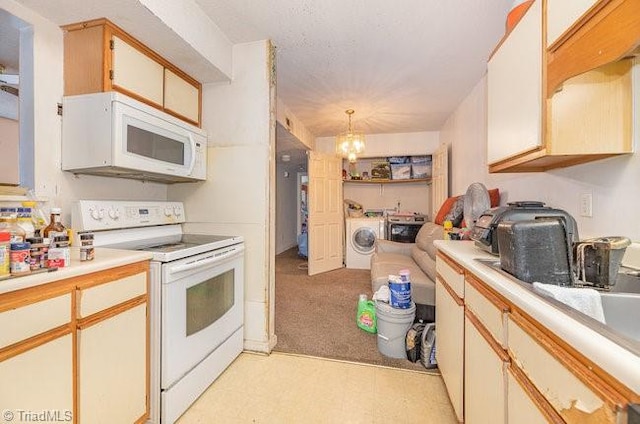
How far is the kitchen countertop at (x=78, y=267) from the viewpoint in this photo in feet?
2.88

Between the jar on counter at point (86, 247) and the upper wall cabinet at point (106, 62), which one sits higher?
the upper wall cabinet at point (106, 62)

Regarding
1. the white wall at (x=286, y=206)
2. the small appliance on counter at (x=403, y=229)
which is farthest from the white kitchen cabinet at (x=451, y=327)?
the white wall at (x=286, y=206)

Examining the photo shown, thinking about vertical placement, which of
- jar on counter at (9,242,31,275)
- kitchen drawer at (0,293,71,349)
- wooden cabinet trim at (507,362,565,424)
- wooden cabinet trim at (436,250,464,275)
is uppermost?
jar on counter at (9,242,31,275)

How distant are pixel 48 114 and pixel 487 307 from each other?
233 centimetres

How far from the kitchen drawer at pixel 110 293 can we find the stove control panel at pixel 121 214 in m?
0.53

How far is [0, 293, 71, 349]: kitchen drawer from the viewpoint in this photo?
860mm

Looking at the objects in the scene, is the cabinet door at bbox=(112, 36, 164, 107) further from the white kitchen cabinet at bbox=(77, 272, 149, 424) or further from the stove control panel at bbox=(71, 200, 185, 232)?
the white kitchen cabinet at bbox=(77, 272, 149, 424)

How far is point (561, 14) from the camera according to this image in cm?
106

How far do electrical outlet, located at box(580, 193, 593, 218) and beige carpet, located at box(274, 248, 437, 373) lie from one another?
1.34 metres

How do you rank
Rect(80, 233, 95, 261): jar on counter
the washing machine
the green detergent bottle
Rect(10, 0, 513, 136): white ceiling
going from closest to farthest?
Rect(80, 233, 95, 261): jar on counter
Rect(10, 0, 513, 136): white ceiling
the green detergent bottle
the washing machine

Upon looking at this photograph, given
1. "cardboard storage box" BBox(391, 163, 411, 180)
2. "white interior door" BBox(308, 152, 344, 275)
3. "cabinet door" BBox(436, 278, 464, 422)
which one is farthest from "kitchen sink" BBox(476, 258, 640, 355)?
"cardboard storage box" BBox(391, 163, 411, 180)

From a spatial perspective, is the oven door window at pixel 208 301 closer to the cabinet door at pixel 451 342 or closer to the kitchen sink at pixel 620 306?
the cabinet door at pixel 451 342

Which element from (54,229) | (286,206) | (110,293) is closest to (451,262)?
(110,293)

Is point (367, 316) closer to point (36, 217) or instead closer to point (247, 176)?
point (247, 176)
